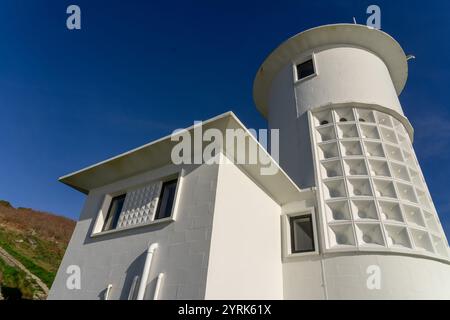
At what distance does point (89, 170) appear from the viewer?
20.4ft

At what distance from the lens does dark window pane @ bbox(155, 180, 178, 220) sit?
506 centimetres

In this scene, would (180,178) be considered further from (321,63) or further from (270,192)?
(321,63)

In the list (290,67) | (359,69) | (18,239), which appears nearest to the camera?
(359,69)

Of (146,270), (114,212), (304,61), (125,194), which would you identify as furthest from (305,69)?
(146,270)

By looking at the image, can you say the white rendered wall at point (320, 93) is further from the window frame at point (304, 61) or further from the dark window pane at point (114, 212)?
the dark window pane at point (114, 212)

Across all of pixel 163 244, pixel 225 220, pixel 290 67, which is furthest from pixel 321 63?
pixel 163 244

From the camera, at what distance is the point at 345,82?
845 cm

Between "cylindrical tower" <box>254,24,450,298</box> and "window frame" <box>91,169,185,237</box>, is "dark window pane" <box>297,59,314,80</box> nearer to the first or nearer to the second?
"cylindrical tower" <box>254,24,450,298</box>

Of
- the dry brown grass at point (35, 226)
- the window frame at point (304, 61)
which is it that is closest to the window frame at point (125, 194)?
the window frame at point (304, 61)

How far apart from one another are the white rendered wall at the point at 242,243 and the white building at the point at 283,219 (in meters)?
0.03

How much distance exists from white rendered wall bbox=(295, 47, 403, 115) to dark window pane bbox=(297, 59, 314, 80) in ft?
0.91

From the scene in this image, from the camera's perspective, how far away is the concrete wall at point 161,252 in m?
3.90

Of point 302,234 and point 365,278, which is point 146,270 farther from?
point 365,278

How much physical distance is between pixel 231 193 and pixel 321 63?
6843 millimetres
